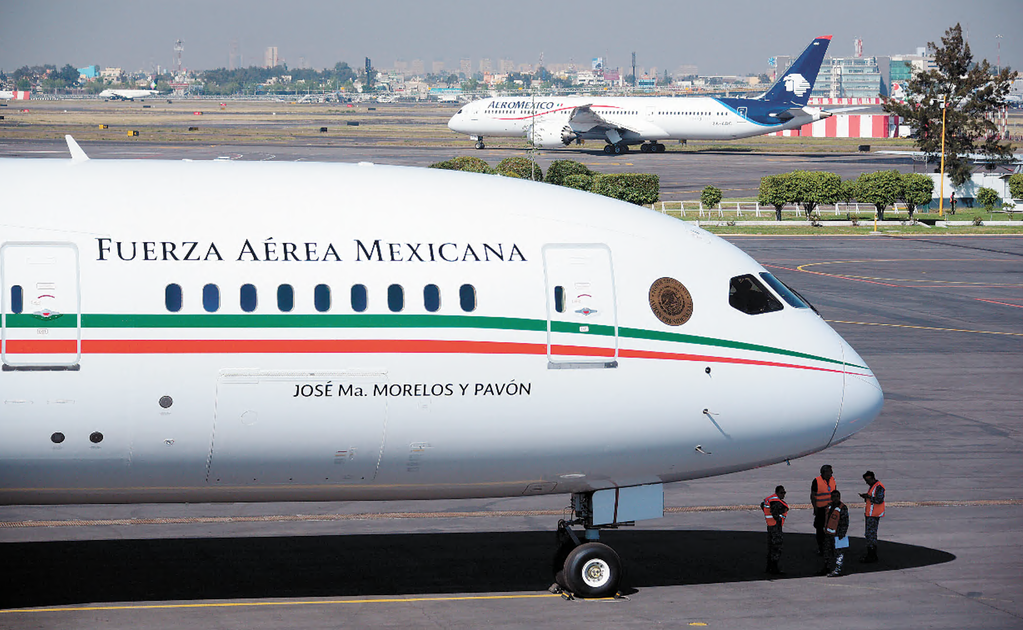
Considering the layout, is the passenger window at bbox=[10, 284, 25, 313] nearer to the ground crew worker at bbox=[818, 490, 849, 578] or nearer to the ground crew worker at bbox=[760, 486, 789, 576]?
the ground crew worker at bbox=[760, 486, 789, 576]

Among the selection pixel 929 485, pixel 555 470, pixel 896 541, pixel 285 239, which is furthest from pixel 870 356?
pixel 285 239

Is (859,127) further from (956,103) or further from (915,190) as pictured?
(915,190)

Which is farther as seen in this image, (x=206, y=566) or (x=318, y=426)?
(x=206, y=566)

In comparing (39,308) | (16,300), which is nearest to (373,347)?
(39,308)

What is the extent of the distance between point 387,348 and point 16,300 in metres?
3.95

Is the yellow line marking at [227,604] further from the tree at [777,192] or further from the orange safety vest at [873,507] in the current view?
the tree at [777,192]

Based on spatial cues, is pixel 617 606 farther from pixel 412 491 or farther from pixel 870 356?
pixel 870 356

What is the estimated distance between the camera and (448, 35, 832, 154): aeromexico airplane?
383 feet

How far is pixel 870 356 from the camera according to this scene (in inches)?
1388

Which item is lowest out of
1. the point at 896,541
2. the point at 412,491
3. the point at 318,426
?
the point at 896,541

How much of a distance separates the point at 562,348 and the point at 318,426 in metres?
2.89

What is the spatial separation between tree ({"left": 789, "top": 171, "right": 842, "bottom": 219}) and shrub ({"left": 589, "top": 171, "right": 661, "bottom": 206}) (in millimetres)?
8269

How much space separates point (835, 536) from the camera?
16.7 meters

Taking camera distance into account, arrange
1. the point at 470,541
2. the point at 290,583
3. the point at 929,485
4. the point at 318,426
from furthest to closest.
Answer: the point at 929,485, the point at 470,541, the point at 290,583, the point at 318,426
